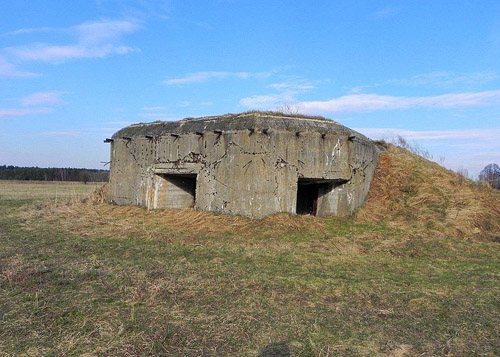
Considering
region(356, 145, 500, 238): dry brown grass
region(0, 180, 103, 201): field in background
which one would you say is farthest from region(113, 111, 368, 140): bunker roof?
region(0, 180, 103, 201): field in background

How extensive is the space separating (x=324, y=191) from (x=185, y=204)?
14.3 feet

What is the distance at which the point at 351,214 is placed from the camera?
36.9 feet

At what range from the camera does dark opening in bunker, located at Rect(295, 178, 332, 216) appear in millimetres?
11391

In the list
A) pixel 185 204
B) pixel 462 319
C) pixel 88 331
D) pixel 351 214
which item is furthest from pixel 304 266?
pixel 185 204

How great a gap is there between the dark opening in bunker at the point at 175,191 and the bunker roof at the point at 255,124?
4.56 ft

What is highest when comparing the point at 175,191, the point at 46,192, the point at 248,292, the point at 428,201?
the point at 175,191

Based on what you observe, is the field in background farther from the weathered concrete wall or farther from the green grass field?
the green grass field

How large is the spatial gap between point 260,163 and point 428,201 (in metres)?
5.08

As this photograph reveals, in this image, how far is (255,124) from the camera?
10.2m

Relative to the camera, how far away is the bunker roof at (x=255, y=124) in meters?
10.4

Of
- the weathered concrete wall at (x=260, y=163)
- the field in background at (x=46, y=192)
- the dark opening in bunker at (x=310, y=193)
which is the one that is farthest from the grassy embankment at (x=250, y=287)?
the field in background at (x=46, y=192)

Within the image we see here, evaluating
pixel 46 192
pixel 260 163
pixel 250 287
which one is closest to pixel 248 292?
pixel 250 287

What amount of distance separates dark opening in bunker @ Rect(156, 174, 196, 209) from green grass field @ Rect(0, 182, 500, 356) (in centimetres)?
286

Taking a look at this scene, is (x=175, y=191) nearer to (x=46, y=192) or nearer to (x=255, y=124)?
(x=255, y=124)
